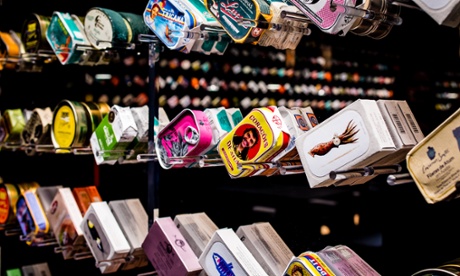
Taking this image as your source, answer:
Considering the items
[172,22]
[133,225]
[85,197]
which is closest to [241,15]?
[172,22]

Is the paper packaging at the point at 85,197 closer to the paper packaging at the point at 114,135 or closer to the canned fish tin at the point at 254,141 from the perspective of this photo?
the paper packaging at the point at 114,135

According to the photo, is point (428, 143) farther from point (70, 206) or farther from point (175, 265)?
point (70, 206)

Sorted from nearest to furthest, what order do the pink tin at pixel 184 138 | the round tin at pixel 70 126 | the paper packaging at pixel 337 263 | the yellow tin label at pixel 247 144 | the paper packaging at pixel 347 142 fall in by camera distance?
the paper packaging at pixel 347 142 < the paper packaging at pixel 337 263 < the yellow tin label at pixel 247 144 < the pink tin at pixel 184 138 < the round tin at pixel 70 126

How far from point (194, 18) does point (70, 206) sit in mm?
1211

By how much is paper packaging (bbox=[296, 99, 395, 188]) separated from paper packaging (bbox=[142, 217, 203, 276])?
663 mm

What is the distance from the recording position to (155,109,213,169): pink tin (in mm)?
2072

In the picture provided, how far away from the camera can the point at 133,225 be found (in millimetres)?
2549

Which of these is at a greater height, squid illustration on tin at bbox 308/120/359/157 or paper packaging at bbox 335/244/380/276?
squid illustration on tin at bbox 308/120/359/157

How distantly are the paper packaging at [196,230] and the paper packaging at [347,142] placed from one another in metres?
0.69

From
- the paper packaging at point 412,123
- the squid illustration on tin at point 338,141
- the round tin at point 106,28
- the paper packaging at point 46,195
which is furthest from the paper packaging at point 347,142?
the paper packaging at point 46,195

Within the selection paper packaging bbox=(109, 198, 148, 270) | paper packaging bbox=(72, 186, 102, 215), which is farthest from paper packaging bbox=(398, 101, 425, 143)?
paper packaging bbox=(72, 186, 102, 215)

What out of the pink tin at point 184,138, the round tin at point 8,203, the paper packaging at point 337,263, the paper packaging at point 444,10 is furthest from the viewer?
the round tin at point 8,203

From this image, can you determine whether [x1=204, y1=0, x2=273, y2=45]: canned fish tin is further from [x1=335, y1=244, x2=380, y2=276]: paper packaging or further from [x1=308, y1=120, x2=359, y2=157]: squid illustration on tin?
[x1=335, y1=244, x2=380, y2=276]: paper packaging

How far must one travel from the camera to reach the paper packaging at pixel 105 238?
7.90 feet
